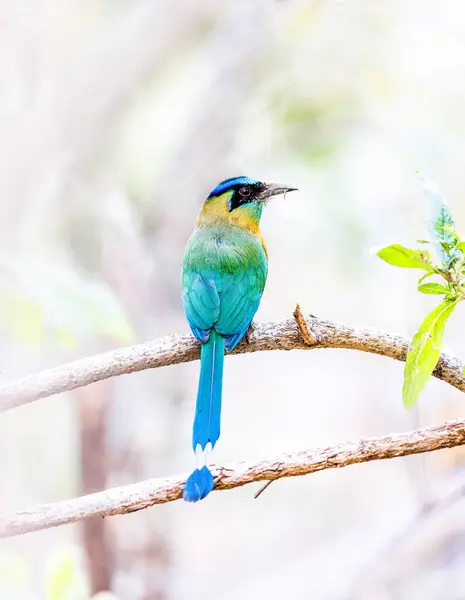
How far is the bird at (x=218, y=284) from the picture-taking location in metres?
2.14

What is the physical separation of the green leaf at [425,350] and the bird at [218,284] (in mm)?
460

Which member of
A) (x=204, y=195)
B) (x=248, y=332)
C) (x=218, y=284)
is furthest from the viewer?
(x=204, y=195)

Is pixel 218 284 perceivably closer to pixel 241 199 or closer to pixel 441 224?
pixel 241 199

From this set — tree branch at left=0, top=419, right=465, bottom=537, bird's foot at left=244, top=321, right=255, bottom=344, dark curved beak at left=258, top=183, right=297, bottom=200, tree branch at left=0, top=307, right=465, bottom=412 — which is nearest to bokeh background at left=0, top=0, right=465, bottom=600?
dark curved beak at left=258, top=183, right=297, bottom=200

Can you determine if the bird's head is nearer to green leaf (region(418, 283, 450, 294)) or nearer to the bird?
the bird

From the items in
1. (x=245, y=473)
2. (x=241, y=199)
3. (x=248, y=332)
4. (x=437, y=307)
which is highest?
(x=241, y=199)

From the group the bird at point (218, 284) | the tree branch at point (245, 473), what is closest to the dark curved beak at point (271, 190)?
the bird at point (218, 284)

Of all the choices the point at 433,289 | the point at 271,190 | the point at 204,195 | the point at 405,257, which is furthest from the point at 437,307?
the point at 204,195

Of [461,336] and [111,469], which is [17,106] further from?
[461,336]

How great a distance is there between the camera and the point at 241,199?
2943 millimetres

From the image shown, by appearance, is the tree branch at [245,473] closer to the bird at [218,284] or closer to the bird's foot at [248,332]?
the bird at [218,284]

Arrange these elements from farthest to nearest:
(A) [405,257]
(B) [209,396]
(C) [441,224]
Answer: (B) [209,396], (C) [441,224], (A) [405,257]

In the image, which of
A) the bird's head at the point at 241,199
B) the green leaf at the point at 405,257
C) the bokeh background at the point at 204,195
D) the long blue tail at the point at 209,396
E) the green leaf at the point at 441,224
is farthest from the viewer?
the bokeh background at the point at 204,195

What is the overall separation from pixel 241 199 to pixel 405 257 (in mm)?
1482
